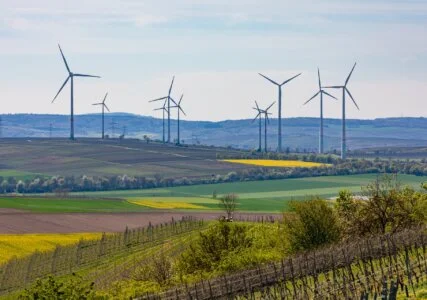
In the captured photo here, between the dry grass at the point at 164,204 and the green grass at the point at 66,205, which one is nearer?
the green grass at the point at 66,205

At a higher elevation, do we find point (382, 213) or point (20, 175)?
point (382, 213)

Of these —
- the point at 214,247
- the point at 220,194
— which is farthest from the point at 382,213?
the point at 220,194

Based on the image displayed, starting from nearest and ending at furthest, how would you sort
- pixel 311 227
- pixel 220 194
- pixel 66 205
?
pixel 311 227 < pixel 66 205 < pixel 220 194

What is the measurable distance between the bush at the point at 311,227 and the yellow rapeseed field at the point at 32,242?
29026 millimetres

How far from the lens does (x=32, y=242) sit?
99.1 metres

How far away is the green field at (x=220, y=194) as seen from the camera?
12988 centimetres

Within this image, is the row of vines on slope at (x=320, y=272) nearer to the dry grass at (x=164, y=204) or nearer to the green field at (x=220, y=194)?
the green field at (x=220, y=194)

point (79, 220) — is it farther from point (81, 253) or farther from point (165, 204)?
point (165, 204)

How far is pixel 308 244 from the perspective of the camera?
223 feet

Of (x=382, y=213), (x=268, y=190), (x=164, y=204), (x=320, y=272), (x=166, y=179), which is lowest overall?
(x=164, y=204)

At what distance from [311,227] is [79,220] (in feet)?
167

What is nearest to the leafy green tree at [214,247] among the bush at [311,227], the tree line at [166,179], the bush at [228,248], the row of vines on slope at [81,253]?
the bush at [228,248]

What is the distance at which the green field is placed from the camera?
130 m

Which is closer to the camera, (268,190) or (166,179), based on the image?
(268,190)
